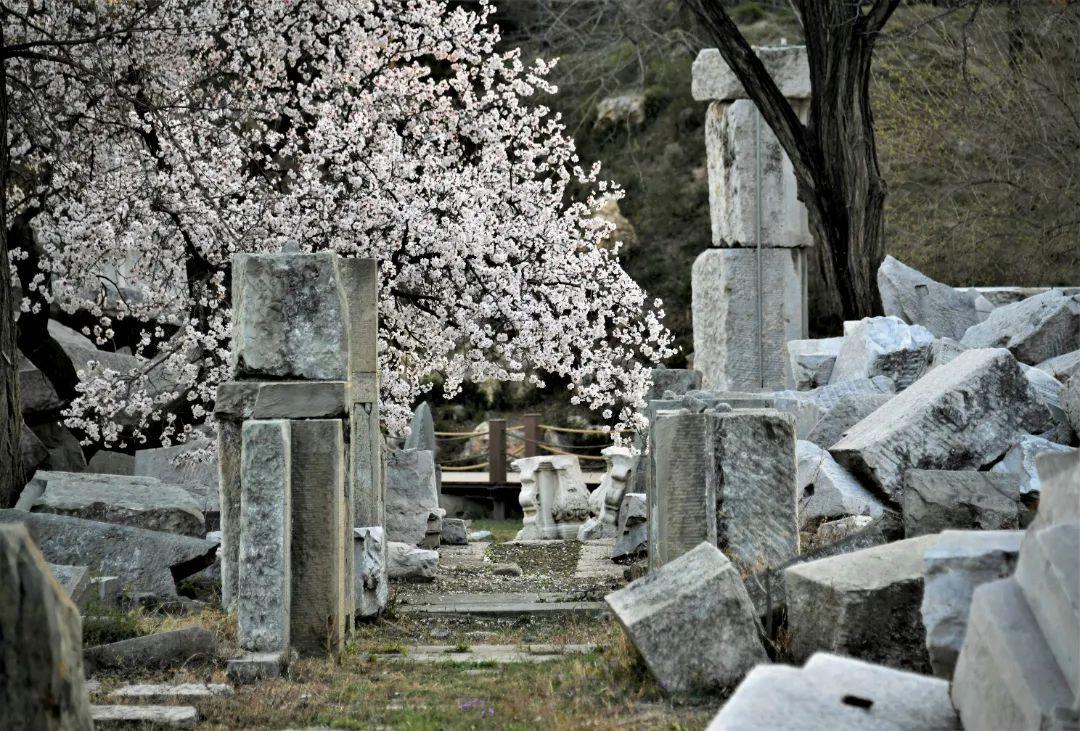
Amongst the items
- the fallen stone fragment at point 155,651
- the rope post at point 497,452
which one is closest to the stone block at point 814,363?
the fallen stone fragment at point 155,651

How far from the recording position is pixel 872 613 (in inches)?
202

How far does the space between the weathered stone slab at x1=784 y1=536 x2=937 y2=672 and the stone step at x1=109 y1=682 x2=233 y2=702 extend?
7.87 ft

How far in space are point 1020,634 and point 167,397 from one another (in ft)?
31.4

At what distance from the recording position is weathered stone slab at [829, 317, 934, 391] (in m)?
11.4

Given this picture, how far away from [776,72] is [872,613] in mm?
10634

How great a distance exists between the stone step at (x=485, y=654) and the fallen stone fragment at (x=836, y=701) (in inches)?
128

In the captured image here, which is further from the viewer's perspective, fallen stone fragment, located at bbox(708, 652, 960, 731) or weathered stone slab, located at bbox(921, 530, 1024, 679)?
weathered stone slab, located at bbox(921, 530, 1024, 679)

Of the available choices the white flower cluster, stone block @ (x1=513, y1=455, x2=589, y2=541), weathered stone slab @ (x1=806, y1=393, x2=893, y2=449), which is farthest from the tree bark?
stone block @ (x1=513, y1=455, x2=589, y2=541)

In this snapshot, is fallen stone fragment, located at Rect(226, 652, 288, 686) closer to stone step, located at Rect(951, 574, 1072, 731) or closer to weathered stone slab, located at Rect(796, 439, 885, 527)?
stone step, located at Rect(951, 574, 1072, 731)

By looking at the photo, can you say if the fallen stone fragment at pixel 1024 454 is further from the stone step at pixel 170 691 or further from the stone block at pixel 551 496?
the stone block at pixel 551 496

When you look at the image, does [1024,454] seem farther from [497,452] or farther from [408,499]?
[497,452]

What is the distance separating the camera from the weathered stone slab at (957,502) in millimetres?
6820

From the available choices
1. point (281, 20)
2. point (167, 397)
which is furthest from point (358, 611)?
point (281, 20)

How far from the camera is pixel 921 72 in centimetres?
1927
